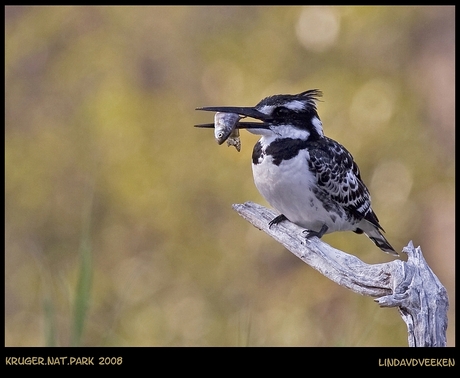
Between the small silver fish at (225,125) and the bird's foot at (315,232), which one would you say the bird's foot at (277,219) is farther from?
the small silver fish at (225,125)

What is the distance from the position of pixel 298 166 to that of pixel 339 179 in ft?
0.94

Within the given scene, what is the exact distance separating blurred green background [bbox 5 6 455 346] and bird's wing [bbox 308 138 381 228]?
11.1 feet

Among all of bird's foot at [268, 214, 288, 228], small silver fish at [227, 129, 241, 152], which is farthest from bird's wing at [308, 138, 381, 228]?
small silver fish at [227, 129, 241, 152]

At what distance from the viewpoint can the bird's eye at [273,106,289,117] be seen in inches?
166

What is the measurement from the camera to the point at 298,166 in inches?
164

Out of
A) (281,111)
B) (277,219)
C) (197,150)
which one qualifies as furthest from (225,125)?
(197,150)

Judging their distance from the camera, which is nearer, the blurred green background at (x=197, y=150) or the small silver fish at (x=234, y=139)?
the small silver fish at (x=234, y=139)

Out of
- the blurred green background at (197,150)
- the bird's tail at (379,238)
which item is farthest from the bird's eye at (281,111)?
the blurred green background at (197,150)

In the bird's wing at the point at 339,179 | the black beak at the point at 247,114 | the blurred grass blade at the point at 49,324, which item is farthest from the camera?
the bird's wing at the point at 339,179

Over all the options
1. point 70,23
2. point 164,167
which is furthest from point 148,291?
point 70,23

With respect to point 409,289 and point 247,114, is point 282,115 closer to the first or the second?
point 247,114

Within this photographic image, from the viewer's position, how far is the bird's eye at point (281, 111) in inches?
166

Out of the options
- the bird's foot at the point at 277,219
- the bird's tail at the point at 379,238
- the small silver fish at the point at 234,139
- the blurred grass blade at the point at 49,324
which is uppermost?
the small silver fish at the point at 234,139

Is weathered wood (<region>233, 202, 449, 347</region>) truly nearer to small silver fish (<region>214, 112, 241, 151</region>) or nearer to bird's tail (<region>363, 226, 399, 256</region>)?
small silver fish (<region>214, 112, 241, 151</region>)
